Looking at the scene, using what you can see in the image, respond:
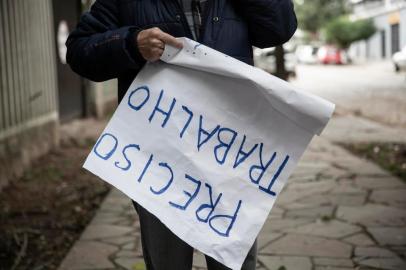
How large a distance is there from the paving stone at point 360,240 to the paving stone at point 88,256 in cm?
167

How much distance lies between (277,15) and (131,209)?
3.48 meters

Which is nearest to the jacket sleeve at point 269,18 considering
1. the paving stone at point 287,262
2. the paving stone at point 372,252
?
the paving stone at point 287,262

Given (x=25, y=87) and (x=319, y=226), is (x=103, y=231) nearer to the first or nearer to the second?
(x=319, y=226)

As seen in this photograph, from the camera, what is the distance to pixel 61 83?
10.2 meters

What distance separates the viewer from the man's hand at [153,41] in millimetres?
2072

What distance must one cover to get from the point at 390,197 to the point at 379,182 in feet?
1.92

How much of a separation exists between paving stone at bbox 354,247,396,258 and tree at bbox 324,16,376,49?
138 feet

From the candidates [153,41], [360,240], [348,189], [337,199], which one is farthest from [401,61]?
[153,41]

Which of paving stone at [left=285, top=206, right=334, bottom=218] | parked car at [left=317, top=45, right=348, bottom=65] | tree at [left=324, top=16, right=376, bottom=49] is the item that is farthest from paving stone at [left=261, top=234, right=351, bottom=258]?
tree at [left=324, top=16, right=376, bottom=49]

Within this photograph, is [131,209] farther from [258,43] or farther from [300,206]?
[258,43]

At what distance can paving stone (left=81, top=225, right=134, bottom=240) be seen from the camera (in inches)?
180

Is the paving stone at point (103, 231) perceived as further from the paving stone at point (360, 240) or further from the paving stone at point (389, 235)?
the paving stone at point (389, 235)

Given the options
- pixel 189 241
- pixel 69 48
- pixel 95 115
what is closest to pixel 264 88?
pixel 189 241

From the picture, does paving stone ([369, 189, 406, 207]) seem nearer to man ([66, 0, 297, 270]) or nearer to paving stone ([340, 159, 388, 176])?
paving stone ([340, 159, 388, 176])
